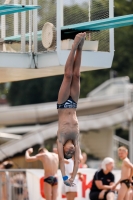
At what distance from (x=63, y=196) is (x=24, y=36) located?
4.68 m

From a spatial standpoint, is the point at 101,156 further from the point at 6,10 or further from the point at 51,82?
the point at 6,10

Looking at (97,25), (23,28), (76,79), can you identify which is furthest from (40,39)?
(76,79)

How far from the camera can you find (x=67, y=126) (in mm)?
14531

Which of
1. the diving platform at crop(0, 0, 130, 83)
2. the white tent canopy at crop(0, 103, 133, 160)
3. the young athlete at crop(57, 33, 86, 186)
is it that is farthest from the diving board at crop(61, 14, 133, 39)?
the white tent canopy at crop(0, 103, 133, 160)

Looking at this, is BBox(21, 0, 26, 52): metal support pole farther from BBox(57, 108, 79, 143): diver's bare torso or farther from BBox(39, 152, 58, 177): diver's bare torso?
BBox(57, 108, 79, 143): diver's bare torso

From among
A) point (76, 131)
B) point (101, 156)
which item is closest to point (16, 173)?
point (76, 131)

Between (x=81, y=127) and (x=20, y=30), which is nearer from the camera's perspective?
(x=20, y=30)

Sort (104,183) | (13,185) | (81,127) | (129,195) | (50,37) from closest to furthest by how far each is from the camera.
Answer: (50,37), (104,183), (13,185), (129,195), (81,127)

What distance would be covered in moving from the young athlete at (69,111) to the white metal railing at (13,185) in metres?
4.82

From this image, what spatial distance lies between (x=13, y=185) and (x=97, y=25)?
5180 millimetres

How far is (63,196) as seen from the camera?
782 inches

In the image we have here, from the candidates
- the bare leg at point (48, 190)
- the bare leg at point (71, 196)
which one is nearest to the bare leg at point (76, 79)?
the bare leg at point (48, 190)

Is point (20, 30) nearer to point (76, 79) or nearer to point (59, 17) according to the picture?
point (59, 17)

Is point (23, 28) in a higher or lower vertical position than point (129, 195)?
higher
